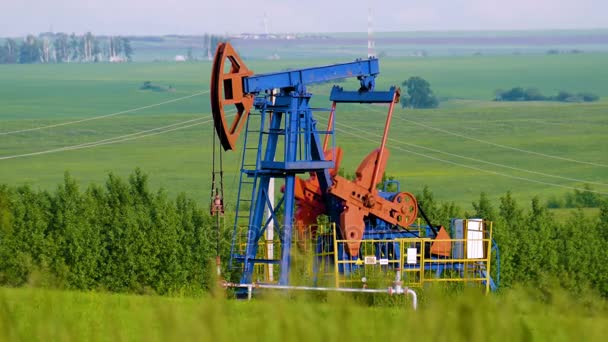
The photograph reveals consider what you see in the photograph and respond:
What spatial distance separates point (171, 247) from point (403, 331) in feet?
96.5

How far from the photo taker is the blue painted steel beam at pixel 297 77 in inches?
695

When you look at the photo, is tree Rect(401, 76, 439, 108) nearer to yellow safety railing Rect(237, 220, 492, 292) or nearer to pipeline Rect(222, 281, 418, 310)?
yellow safety railing Rect(237, 220, 492, 292)

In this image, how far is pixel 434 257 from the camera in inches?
750

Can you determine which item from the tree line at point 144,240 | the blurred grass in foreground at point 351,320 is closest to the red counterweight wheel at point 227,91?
the blurred grass in foreground at point 351,320

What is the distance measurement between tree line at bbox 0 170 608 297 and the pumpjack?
11586 millimetres

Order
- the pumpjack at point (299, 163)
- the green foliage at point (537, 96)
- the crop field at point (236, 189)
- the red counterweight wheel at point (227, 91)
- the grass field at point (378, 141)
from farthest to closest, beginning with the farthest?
the green foliage at point (537, 96), the grass field at point (378, 141), the pumpjack at point (299, 163), the red counterweight wheel at point (227, 91), the crop field at point (236, 189)

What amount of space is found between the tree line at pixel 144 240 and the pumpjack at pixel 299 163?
456 inches

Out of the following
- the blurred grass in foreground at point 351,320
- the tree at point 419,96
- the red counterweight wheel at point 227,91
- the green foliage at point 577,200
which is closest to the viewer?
the blurred grass in foreground at point 351,320

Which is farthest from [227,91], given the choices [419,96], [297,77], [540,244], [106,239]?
[419,96]

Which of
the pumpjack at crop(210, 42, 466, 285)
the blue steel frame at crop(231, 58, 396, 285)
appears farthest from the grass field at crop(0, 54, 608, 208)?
the blue steel frame at crop(231, 58, 396, 285)

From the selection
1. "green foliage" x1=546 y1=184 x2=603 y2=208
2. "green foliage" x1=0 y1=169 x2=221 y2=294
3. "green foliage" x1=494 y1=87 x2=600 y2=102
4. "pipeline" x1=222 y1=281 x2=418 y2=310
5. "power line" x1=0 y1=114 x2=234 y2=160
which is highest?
"pipeline" x1=222 y1=281 x2=418 y2=310

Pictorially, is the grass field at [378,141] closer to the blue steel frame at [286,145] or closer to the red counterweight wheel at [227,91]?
the blue steel frame at [286,145]

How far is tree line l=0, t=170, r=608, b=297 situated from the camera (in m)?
32.7

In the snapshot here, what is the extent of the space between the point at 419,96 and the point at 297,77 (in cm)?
12810
